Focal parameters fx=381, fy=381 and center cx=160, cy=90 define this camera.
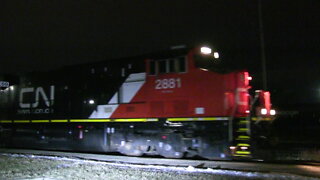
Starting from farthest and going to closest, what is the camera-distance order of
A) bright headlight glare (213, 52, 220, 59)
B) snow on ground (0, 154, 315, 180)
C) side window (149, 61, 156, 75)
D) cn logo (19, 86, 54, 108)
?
1. cn logo (19, 86, 54, 108)
2. side window (149, 61, 156, 75)
3. bright headlight glare (213, 52, 220, 59)
4. snow on ground (0, 154, 315, 180)

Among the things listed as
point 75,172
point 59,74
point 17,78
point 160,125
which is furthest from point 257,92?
point 17,78

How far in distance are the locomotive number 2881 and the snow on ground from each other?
3.49 m

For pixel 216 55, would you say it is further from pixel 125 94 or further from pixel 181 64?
pixel 125 94

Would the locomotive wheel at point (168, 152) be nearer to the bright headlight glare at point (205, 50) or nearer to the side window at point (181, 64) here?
the side window at point (181, 64)

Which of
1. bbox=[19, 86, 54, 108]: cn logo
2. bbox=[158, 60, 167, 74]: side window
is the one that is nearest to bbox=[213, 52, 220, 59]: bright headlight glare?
bbox=[158, 60, 167, 74]: side window

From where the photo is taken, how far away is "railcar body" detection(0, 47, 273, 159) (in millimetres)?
13347

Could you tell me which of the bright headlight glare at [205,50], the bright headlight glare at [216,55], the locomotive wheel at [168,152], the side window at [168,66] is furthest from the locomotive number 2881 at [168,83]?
the locomotive wheel at [168,152]

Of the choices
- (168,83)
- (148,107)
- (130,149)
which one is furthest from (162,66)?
(130,149)

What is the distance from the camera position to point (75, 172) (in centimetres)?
1098

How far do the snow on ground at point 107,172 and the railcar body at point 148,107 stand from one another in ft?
7.36

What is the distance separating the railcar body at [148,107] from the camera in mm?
13347

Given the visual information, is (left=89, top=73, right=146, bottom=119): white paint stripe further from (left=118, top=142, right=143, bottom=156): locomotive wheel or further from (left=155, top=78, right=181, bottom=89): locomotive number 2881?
(left=118, top=142, right=143, bottom=156): locomotive wheel

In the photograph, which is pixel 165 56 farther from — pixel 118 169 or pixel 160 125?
pixel 118 169

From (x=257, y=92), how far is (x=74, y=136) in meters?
8.63
